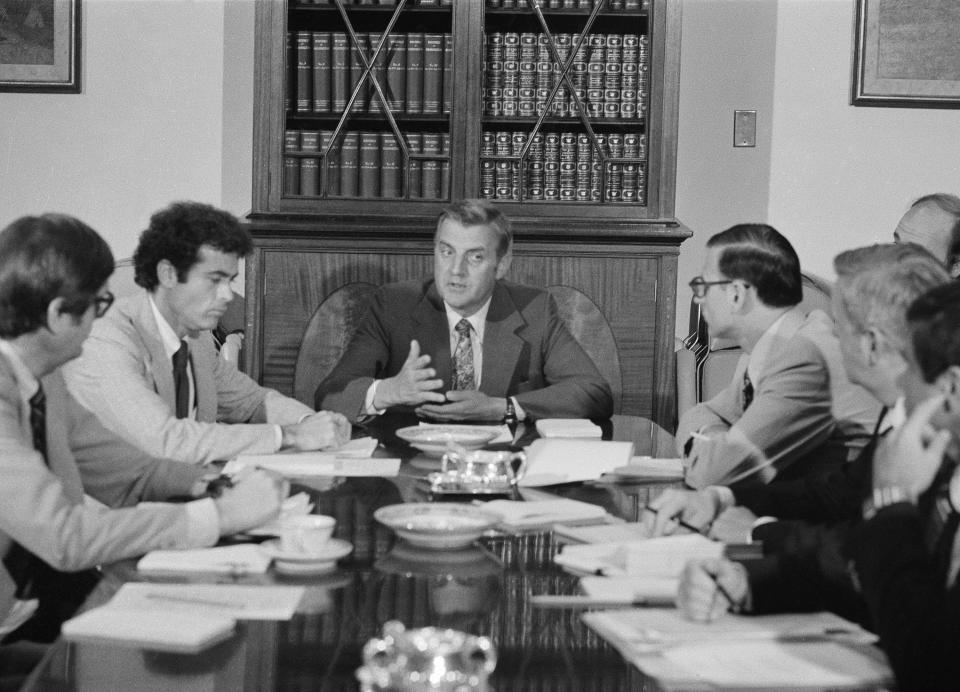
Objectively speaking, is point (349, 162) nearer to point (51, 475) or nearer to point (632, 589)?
point (51, 475)

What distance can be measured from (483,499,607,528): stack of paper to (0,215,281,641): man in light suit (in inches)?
14.6

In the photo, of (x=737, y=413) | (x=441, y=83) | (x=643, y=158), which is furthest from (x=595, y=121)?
(x=737, y=413)

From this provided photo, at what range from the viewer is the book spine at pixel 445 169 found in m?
4.20

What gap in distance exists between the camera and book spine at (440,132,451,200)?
4203mm

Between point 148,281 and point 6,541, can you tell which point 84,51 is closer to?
point 148,281

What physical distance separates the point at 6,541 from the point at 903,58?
405cm

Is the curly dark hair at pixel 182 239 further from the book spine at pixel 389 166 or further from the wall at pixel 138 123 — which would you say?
the wall at pixel 138 123

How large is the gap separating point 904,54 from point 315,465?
339 centimetres

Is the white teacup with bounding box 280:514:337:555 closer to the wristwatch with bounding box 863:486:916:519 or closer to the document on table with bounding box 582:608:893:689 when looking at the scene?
the document on table with bounding box 582:608:893:689

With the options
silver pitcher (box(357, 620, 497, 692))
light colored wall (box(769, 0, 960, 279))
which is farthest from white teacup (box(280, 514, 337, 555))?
light colored wall (box(769, 0, 960, 279))

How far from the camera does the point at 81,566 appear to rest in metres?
1.56

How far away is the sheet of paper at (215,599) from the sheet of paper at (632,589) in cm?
36

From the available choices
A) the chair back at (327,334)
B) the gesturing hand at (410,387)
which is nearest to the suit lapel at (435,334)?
the gesturing hand at (410,387)

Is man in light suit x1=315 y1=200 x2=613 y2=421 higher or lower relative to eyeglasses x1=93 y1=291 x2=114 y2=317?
lower
